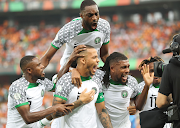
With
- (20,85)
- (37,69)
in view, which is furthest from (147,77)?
(20,85)

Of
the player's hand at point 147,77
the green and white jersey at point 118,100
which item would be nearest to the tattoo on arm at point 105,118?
the green and white jersey at point 118,100

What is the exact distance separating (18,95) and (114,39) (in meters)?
14.2

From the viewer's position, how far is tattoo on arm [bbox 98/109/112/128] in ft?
11.4

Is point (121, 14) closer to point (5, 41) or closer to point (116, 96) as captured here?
point (5, 41)

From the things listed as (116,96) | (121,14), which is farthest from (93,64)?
(121,14)

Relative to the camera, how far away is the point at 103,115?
349 centimetres

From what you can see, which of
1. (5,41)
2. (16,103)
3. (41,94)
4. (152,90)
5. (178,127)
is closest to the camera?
(178,127)

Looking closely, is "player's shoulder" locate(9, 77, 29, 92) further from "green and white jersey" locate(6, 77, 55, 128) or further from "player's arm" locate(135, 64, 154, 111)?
"player's arm" locate(135, 64, 154, 111)

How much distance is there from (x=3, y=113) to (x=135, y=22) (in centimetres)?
1127

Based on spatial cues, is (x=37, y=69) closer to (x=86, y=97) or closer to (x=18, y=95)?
(x=18, y=95)

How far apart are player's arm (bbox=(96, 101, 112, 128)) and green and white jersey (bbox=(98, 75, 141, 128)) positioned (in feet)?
0.83

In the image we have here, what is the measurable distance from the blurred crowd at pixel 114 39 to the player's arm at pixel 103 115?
1171 centimetres

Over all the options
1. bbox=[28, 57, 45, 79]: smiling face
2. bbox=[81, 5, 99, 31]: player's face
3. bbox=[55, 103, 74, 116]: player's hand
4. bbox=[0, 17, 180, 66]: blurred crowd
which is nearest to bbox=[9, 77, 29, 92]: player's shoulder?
bbox=[28, 57, 45, 79]: smiling face

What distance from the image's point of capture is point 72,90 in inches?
125
